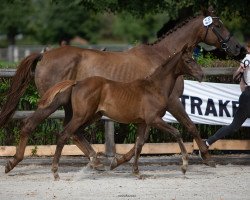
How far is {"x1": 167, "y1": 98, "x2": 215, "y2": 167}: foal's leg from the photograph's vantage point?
12586 millimetres

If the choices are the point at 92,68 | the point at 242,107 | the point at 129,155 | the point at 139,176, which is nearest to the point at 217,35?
the point at 242,107

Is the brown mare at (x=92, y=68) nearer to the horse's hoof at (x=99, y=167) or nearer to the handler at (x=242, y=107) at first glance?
the horse's hoof at (x=99, y=167)

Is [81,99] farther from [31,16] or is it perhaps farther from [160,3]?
[31,16]

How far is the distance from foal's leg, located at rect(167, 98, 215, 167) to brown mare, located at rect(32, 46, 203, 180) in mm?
663

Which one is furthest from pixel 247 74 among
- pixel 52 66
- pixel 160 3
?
pixel 160 3

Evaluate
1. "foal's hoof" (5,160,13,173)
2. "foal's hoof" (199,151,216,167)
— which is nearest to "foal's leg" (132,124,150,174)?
"foal's hoof" (199,151,216,167)

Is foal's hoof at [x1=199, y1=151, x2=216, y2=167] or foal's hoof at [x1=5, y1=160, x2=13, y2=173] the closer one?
foal's hoof at [x1=5, y1=160, x2=13, y2=173]

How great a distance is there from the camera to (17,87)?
12.7 m

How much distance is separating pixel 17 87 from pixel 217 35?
3109 mm

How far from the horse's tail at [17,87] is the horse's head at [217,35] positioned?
2536mm

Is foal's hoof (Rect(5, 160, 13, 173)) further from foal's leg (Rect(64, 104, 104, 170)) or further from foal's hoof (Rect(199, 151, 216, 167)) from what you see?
foal's hoof (Rect(199, 151, 216, 167))

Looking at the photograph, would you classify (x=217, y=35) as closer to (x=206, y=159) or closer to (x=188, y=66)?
(x=188, y=66)

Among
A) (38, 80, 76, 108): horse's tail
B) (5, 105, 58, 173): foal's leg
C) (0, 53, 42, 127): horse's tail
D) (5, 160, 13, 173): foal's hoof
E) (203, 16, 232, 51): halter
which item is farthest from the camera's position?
(203, 16, 232, 51): halter

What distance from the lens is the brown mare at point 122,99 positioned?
38.1 ft
